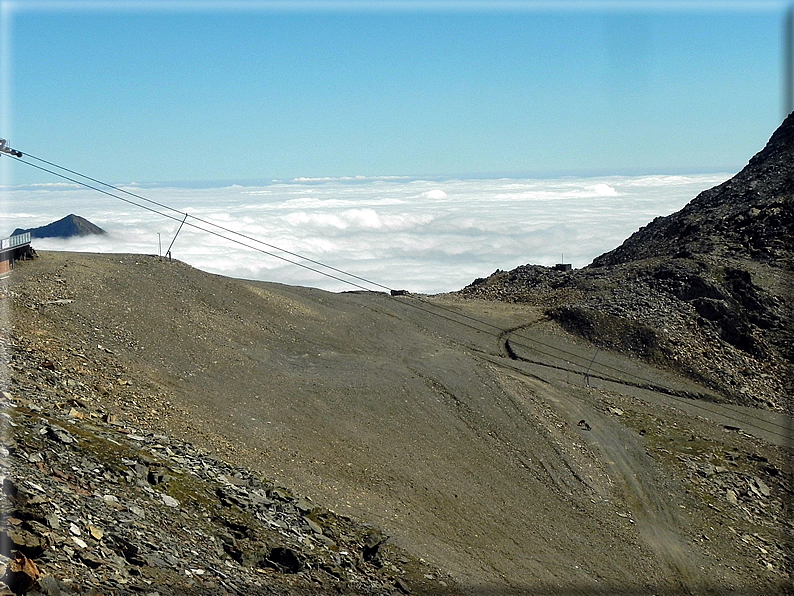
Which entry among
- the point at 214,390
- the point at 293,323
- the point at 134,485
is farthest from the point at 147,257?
the point at 134,485

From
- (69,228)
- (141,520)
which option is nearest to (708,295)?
(141,520)

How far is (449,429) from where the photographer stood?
24.7 metres

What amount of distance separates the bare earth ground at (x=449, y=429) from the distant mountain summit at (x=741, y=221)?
12757mm

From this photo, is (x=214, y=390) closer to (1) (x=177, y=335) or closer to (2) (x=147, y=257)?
(1) (x=177, y=335)

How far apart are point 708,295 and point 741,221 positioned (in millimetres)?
8942

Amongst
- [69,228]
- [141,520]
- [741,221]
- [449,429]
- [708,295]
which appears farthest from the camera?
[69,228]

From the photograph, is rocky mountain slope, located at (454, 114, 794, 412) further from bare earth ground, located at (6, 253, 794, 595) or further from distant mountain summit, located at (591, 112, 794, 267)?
bare earth ground, located at (6, 253, 794, 595)

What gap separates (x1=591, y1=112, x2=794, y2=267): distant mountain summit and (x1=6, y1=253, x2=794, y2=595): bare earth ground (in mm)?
12757

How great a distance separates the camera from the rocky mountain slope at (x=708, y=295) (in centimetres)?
3656

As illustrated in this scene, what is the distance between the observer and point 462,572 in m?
16.3

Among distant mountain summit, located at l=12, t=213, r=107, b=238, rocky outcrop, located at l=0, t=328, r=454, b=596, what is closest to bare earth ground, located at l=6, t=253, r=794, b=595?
rocky outcrop, located at l=0, t=328, r=454, b=596

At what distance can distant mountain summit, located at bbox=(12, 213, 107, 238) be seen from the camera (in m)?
92.1

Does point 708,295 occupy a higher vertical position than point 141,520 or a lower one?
higher

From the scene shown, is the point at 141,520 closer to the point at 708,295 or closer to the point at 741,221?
the point at 708,295
